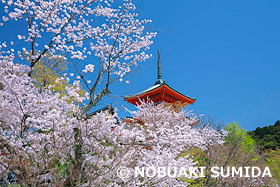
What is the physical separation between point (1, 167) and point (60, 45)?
3.42 metres

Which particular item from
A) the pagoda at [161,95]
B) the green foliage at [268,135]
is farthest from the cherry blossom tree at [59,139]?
the green foliage at [268,135]

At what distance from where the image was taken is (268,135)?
33312mm

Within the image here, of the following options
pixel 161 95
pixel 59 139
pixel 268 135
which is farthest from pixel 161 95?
Answer: pixel 268 135

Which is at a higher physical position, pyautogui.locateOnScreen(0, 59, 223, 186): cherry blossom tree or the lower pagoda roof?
the lower pagoda roof

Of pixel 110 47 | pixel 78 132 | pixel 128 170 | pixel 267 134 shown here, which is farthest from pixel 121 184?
pixel 267 134

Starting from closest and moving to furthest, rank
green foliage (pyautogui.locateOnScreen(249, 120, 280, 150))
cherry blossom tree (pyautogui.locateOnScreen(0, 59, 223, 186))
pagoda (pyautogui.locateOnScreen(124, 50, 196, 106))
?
cherry blossom tree (pyautogui.locateOnScreen(0, 59, 223, 186)) < pagoda (pyautogui.locateOnScreen(124, 50, 196, 106)) < green foliage (pyautogui.locateOnScreen(249, 120, 280, 150))

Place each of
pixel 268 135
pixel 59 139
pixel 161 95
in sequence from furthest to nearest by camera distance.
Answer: pixel 268 135 → pixel 161 95 → pixel 59 139

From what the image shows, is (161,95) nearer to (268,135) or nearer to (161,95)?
(161,95)

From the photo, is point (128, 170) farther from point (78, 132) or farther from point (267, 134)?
point (267, 134)

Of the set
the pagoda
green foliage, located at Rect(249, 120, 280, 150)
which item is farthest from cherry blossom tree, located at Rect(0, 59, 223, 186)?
green foliage, located at Rect(249, 120, 280, 150)

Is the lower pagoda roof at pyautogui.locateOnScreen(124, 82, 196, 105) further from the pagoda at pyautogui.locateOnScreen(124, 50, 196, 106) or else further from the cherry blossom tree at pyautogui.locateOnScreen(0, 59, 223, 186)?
the cherry blossom tree at pyautogui.locateOnScreen(0, 59, 223, 186)

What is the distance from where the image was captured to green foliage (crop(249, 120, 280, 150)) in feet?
98.8

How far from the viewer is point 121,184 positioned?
510 cm

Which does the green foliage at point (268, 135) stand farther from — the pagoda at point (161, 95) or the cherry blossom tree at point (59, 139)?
the cherry blossom tree at point (59, 139)
